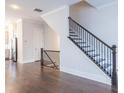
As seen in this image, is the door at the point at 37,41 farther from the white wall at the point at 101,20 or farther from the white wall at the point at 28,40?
the white wall at the point at 101,20

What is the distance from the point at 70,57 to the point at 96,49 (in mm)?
1204

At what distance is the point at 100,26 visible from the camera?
5812mm

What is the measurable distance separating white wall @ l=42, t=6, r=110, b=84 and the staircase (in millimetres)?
161

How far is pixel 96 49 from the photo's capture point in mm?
5762

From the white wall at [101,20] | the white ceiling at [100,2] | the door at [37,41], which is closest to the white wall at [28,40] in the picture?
the door at [37,41]

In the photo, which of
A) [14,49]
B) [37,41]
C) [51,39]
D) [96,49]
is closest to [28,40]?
[37,41]

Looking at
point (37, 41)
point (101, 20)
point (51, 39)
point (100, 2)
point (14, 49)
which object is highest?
point (100, 2)

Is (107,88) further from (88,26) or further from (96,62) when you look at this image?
(88,26)

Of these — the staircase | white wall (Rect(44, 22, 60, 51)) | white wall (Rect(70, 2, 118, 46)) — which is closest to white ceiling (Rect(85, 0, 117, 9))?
white wall (Rect(70, 2, 118, 46))

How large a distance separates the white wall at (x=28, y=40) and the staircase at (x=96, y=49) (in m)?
3.37

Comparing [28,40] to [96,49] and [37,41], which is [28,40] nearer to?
[37,41]

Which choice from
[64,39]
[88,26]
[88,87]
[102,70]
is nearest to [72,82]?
[88,87]

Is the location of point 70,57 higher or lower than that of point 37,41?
lower

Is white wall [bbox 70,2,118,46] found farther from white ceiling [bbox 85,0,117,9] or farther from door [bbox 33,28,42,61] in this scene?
door [bbox 33,28,42,61]
